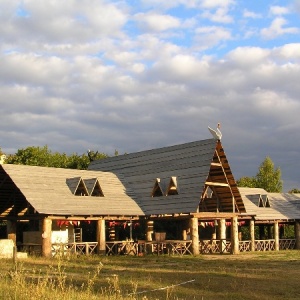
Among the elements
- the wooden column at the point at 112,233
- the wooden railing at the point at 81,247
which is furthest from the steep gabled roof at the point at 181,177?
the wooden railing at the point at 81,247

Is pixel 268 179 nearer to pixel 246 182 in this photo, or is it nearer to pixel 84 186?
pixel 246 182

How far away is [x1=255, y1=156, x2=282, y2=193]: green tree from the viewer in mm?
→ 69125

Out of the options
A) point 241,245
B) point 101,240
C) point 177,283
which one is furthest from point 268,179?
point 177,283

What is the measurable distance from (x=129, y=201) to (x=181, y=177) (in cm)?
371

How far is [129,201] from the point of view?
1342 inches

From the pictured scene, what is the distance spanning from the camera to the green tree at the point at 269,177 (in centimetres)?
6912

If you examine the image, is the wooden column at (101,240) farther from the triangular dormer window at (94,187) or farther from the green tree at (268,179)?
the green tree at (268,179)

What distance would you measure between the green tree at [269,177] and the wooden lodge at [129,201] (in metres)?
30.4

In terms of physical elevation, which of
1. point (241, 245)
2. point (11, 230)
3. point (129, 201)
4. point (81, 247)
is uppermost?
point (129, 201)

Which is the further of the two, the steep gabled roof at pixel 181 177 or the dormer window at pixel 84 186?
the dormer window at pixel 84 186

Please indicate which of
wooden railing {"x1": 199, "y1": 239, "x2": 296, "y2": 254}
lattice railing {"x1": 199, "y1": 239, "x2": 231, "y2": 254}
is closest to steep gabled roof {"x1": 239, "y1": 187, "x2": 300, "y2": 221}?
wooden railing {"x1": 199, "y1": 239, "x2": 296, "y2": 254}

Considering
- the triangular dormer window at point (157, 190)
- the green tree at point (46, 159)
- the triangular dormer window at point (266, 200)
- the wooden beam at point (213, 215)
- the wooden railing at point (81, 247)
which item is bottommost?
the wooden railing at point (81, 247)

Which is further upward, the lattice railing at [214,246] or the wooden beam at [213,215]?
the wooden beam at [213,215]

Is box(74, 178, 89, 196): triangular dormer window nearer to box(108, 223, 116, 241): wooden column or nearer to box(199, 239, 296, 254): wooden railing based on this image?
box(108, 223, 116, 241): wooden column
